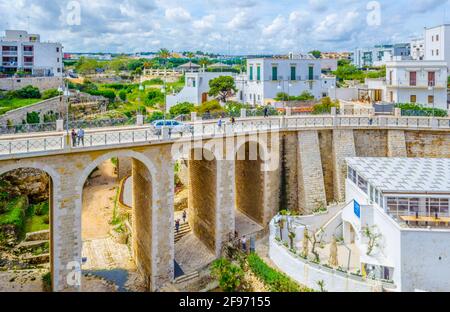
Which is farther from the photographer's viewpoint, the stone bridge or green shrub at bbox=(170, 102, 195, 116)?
green shrub at bbox=(170, 102, 195, 116)

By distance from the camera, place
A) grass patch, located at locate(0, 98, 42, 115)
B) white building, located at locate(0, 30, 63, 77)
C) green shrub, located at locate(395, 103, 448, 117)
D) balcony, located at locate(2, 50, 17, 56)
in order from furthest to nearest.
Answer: white building, located at locate(0, 30, 63, 77), balcony, located at locate(2, 50, 17, 56), grass patch, located at locate(0, 98, 42, 115), green shrub, located at locate(395, 103, 448, 117)

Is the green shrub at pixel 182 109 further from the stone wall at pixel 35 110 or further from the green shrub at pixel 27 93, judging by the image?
the green shrub at pixel 27 93

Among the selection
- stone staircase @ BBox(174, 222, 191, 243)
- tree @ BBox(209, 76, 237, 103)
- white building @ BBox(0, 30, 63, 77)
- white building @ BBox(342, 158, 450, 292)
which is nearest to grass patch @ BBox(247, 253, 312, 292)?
white building @ BBox(342, 158, 450, 292)

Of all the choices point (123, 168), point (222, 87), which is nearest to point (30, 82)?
point (123, 168)

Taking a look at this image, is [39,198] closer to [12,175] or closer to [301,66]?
[12,175]

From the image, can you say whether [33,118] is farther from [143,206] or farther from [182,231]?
[143,206]

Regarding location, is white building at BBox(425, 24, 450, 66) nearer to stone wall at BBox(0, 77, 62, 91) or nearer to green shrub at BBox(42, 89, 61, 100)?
green shrub at BBox(42, 89, 61, 100)

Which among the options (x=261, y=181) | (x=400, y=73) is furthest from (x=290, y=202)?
(x=400, y=73)
